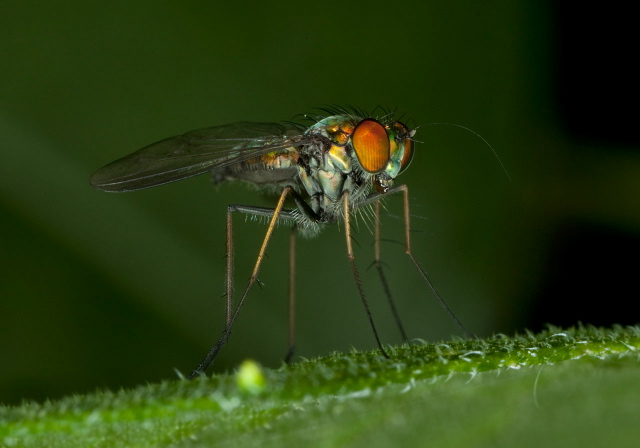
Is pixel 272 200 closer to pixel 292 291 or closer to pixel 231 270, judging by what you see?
pixel 292 291

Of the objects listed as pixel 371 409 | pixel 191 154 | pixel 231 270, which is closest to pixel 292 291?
pixel 231 270

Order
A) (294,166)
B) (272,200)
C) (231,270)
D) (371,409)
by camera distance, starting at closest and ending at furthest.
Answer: (371,409) → (231,270) → (294,166) → (272,200)

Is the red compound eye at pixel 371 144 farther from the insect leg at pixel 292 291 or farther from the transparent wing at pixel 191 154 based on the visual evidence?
the insect leg at pixel 292 291

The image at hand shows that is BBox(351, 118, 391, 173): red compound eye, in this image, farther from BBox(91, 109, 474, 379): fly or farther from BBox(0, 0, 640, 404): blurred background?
BBox(0, 0, 640, 404): blurred background

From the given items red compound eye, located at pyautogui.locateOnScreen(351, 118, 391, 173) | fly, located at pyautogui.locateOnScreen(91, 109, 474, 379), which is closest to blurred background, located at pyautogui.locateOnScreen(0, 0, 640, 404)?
fly, located at pyautogui.locateOnScreen(91, 109, 474, 379)

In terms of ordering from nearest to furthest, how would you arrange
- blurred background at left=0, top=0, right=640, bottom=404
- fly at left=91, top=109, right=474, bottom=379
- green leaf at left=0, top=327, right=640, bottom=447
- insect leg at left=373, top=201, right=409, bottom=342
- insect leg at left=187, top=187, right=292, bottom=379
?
green leaf at left=0, top=327, right=640, bottom=447 → insect leg at left=187, top=187, right=292, bottom=379 → fly at left=91, top=109, right=474, bottom=379 → blurred background at left=0, top=0, right=640, bottom=404 → insect leg at left=373, top=201, right=409, bottom=342

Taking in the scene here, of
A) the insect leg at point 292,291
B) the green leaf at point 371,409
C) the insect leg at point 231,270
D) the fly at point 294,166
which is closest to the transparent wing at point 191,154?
the fly at point 294,166
